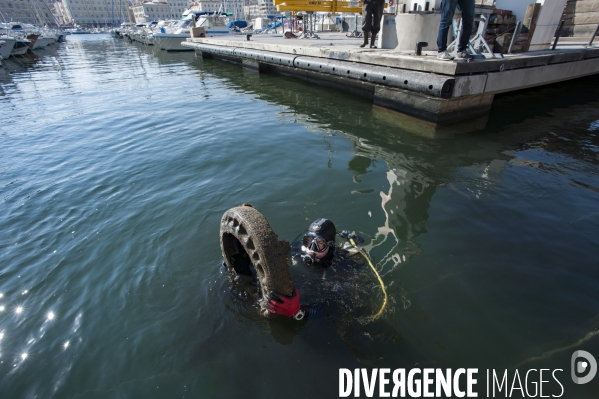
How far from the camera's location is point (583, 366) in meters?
2.63

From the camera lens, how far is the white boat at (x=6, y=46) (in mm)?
27756

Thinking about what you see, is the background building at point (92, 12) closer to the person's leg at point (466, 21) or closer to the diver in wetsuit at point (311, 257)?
the person's leg at point (466, 21)

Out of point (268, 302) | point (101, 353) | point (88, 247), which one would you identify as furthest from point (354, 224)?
point (88, 247)

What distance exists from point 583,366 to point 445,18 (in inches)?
291

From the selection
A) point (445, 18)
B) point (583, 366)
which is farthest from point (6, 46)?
point (583, 366)

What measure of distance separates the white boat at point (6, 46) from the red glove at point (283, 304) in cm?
3910

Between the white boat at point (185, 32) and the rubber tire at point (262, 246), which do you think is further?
the white boat at point (185, 32)

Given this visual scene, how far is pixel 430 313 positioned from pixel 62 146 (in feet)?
30.7

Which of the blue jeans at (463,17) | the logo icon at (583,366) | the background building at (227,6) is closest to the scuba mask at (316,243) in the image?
the logo icon at (583,366)

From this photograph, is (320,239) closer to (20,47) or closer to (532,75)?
(532,75)

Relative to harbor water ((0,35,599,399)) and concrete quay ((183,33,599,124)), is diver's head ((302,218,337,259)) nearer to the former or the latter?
harbor water ((0,35,599,399))

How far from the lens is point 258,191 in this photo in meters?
5.59

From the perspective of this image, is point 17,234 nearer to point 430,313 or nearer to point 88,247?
point 88,247

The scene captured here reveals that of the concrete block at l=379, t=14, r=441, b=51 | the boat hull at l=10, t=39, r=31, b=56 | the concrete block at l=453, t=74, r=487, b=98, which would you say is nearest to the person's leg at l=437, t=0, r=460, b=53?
the concrete block at l=453, t=74, r=487, b=98
